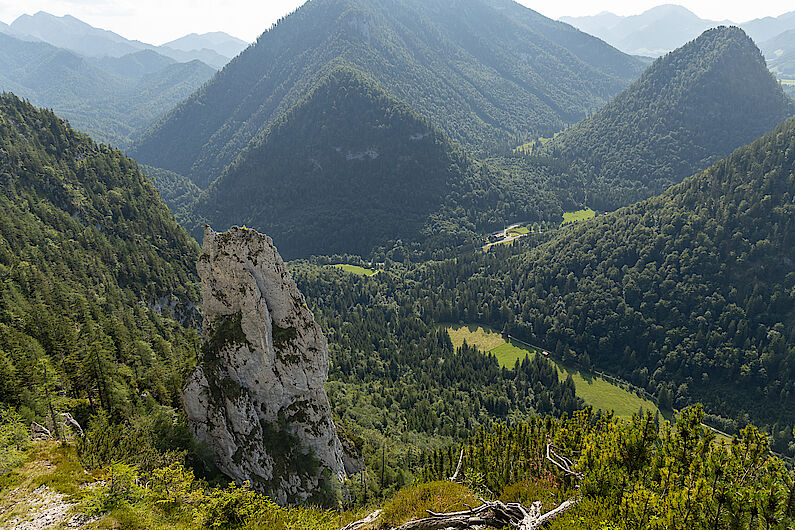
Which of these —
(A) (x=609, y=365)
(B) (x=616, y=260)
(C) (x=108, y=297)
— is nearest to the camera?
(C) (x=108, y=297)

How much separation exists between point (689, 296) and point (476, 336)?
8053cm

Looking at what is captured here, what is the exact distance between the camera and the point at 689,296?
14438cm

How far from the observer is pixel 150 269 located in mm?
123750

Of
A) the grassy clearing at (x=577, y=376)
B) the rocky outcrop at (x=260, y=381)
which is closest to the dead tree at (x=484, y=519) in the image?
the rocky outcrop at (x=260, y=381)

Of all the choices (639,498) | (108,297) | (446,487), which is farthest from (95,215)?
(639,498)

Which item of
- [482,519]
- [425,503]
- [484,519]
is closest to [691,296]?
[425,503]

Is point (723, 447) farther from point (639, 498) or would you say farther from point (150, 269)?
point (150, 269)

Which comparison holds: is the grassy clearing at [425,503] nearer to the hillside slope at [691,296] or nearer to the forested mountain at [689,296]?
the hillside slope at [691,296]

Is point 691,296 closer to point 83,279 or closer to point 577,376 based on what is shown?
point 577,376

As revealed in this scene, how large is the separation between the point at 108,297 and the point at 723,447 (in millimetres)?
116818

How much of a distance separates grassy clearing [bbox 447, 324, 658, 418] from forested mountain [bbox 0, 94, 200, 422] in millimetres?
108332

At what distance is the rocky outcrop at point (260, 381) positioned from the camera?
44781 mm

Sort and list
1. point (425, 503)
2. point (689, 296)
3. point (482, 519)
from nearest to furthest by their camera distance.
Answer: point (482, 519) → point (425, 503) → point (689, 296)

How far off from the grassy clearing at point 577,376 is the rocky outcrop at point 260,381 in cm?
8976
